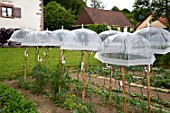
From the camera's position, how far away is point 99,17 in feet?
108

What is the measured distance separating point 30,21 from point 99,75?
1344 centimetres

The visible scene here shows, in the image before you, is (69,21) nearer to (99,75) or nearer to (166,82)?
(99,75)

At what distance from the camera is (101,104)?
16.5ft

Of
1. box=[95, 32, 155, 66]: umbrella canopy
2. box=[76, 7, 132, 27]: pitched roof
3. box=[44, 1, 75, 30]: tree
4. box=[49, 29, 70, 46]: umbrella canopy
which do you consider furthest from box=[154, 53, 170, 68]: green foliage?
box=[76, 7, 132, 27]: pitched roof

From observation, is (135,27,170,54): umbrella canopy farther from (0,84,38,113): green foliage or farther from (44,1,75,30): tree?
(44,1,75,30): tree

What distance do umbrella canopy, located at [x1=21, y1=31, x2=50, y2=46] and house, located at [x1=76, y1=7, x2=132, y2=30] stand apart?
25.1 metres

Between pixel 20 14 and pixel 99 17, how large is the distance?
15.9 m

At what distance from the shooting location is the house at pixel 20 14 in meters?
18.5

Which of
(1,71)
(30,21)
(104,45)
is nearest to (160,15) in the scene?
(30,21)

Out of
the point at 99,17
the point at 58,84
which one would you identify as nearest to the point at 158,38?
the point at 58,84

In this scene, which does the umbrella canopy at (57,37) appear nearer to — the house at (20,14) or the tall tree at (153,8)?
the tall tree at (153,8)

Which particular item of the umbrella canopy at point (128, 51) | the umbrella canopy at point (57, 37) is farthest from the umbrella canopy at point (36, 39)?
the umbrella canopy at point (128, 51)

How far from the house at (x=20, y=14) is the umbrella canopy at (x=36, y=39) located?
1316 cm

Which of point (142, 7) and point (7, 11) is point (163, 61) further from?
point (7, 11)
